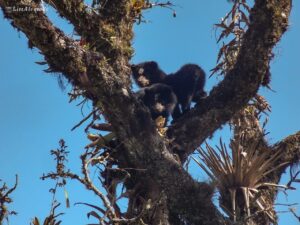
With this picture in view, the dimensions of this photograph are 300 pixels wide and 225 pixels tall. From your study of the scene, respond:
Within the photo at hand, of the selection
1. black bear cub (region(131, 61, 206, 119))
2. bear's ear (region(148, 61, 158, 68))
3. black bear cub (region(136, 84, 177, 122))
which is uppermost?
bear's ear (region(148, 61, 158, 68))

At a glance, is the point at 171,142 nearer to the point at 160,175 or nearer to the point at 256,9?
the point at 160,175

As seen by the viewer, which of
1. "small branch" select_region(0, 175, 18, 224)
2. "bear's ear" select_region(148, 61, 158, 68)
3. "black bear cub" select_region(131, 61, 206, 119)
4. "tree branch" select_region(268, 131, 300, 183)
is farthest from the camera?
"bear's ear" select_region(148, 61, 158, 68)

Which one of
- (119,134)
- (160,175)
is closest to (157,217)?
(160,175)

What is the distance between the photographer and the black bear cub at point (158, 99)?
6.99m

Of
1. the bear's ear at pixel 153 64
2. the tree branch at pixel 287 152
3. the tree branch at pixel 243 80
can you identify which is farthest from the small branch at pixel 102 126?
the bear's ear at pixel 153 64

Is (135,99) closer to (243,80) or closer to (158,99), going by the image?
(243,80)

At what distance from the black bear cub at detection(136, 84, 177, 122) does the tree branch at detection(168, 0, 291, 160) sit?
3.12 ft

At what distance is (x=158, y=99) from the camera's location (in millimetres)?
7141

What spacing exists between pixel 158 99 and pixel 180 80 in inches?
57.5

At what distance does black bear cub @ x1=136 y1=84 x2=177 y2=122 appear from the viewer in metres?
6.99

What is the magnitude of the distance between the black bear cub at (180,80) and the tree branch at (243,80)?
160 centimetres

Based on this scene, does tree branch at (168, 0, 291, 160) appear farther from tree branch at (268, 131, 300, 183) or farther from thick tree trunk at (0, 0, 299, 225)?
tree branch at (268, 131, 300, 183)

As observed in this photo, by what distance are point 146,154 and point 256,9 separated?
2268mm

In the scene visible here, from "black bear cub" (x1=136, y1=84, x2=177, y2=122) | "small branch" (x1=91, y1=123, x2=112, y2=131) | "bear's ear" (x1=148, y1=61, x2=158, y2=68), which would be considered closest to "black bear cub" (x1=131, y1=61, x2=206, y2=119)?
"bear's ear" (x1=148, y1=61, x2=158, y2=68)
